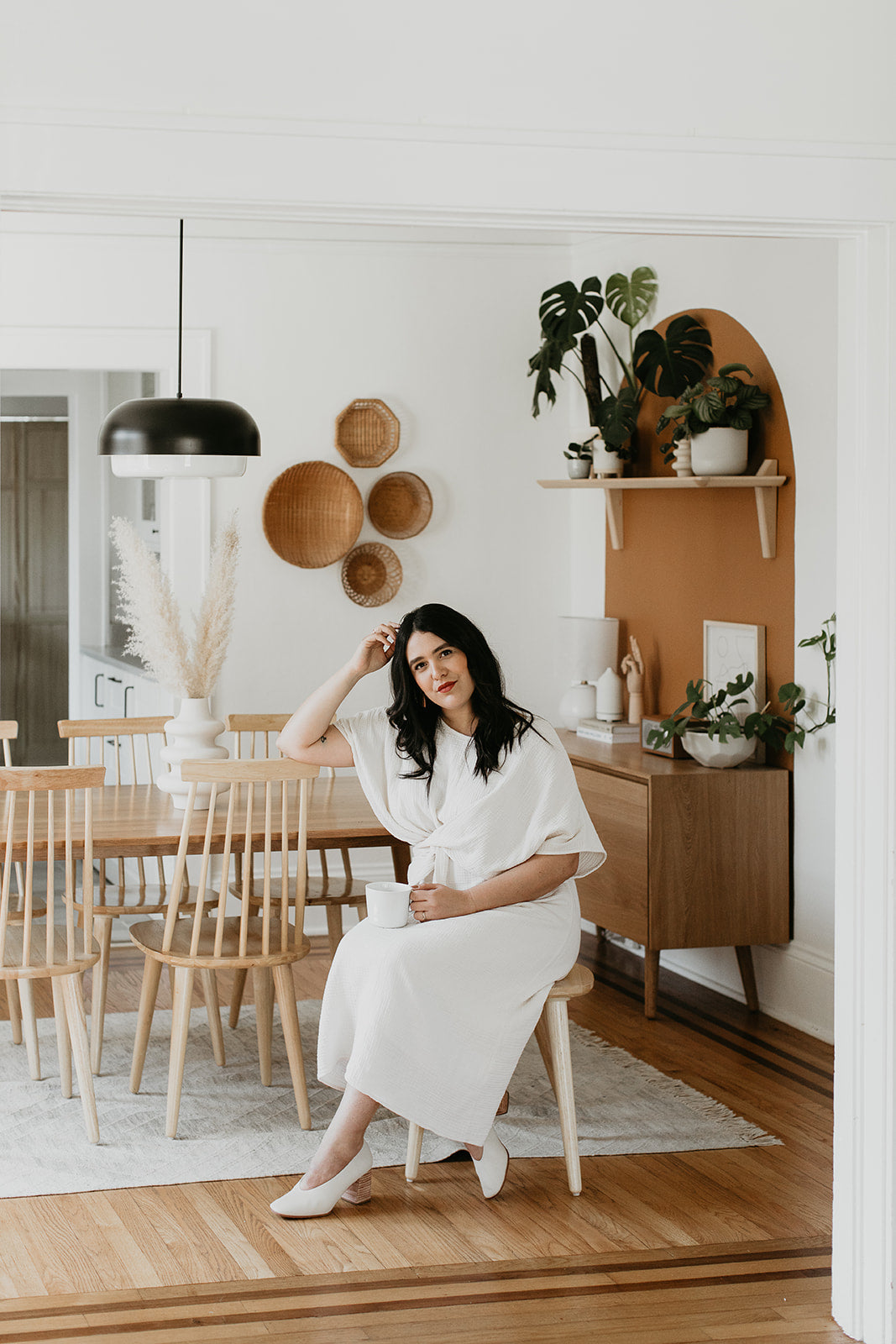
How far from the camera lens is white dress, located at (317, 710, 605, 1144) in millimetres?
2990

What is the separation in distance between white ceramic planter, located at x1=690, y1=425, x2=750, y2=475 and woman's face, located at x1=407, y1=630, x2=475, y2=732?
66.7 inches

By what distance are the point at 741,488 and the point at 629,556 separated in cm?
81

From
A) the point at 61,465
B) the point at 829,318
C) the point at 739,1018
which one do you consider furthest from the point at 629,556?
the point at 61,465

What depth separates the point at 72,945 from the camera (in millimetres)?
3473

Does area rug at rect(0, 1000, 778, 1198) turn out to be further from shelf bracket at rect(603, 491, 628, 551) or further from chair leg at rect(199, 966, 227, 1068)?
shelf bracket at rect(603, 491, 628, 551)

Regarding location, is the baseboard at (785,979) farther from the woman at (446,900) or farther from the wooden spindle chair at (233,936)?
the wooden spindle chair at (233,936)

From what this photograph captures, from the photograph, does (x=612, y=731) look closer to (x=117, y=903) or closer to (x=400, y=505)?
(x=400, y=505)

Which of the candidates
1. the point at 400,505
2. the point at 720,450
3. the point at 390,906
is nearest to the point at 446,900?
the point at 390,906

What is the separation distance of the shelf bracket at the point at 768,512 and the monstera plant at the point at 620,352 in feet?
1.58

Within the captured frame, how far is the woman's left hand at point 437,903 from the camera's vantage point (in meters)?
3.09

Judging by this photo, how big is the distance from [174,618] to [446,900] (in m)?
1.42

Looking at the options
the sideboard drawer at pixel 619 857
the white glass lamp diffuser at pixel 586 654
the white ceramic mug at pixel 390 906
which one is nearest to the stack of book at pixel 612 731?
the white glass lamp diffuser at pixel 586 654

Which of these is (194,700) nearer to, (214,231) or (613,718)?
(613,718)

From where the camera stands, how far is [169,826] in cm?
368
